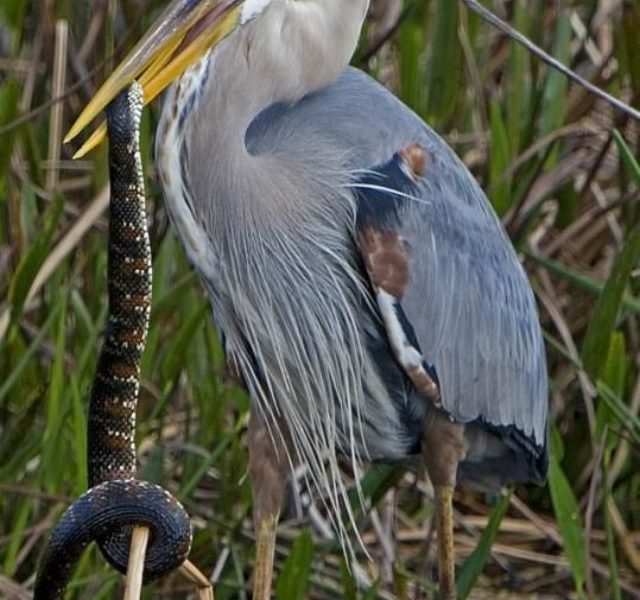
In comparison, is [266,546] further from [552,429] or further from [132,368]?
[132,368]

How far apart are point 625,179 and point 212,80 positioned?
3.77ft

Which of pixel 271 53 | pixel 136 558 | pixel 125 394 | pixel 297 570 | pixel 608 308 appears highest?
pixel 271 53

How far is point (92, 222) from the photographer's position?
9.92ft

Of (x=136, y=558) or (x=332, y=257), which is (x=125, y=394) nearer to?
(x=136, y=558)

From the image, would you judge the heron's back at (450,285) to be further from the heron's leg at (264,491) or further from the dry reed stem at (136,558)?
the dry reed stem at (136,558)

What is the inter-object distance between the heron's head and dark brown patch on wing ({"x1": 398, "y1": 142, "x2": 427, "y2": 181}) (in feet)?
0.57

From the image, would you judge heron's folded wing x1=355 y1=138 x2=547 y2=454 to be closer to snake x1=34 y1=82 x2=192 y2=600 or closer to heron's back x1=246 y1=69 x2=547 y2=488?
heron's back x1=246 y1=69 x2=547 y2=488

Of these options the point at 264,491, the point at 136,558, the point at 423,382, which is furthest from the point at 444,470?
the point at 136,558

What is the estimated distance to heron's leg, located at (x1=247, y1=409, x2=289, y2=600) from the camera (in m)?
2.60

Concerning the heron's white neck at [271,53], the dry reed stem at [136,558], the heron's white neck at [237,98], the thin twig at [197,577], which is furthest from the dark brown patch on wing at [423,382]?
the dry reed stem at [136,558]

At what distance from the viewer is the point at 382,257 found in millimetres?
2557

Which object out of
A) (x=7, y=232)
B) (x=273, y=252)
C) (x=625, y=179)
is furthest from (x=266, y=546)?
(x=625, y=179)

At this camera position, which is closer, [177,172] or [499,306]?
[177,172]

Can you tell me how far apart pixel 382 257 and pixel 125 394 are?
1.09 meters
